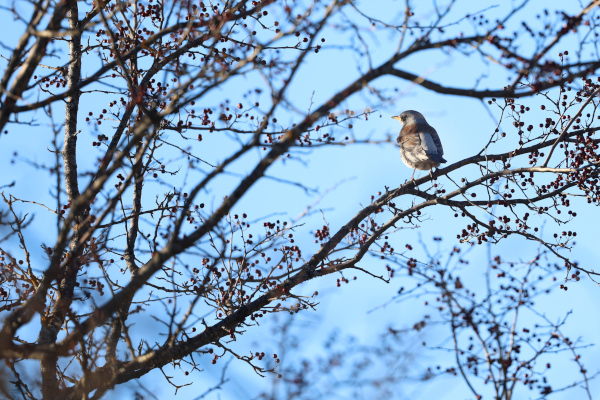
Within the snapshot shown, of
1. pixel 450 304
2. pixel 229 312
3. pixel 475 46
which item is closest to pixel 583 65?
pixel 475 46

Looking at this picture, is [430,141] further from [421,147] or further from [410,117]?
[410,117]

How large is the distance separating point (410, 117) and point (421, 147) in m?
2.64

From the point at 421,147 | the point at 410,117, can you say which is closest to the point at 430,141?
the point at 421,147

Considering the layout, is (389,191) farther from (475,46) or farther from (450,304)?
(475,46)

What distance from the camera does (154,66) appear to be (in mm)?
7512

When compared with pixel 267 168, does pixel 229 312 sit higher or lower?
higher

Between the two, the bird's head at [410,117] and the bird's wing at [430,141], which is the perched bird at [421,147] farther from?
the bird's head at [410,117]

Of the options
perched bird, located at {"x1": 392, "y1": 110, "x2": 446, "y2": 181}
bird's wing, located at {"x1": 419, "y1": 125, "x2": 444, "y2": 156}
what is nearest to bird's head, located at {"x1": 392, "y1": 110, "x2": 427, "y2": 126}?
perched bird, located at {"x1": 392, "y1": 110, "x2": 446, "y2": 181}

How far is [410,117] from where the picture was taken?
11.3 metres

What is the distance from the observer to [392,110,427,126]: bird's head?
11.0 metres

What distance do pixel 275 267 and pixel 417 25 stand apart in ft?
9.16

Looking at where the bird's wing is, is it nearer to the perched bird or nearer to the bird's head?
the perched bird

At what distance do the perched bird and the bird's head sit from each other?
61 centimetres

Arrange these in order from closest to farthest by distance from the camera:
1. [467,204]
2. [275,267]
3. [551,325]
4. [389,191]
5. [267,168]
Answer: [267,168] → [551,325] → [275,267] → [467,204] → [389,191]
